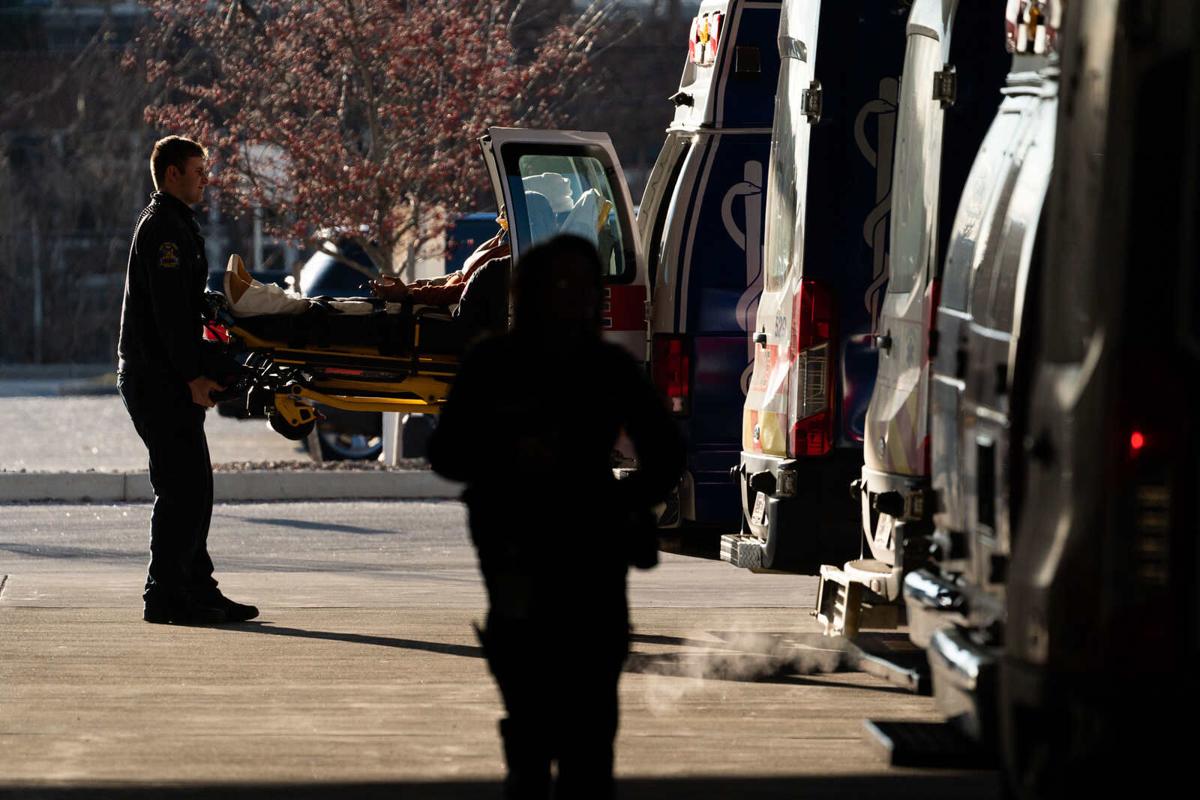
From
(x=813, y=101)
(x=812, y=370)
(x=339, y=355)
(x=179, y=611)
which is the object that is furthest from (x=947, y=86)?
(x=179, y=611)

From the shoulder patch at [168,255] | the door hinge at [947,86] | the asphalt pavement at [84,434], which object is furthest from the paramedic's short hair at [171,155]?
the asphalt pavement at [84,434]

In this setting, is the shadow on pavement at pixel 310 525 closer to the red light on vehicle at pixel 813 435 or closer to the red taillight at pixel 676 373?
the red taillight at pixel 676 373

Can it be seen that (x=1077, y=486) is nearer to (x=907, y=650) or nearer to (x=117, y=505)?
(x=907, y=650)

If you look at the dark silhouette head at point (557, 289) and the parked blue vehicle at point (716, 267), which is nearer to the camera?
the dark silhouette head at point (557, 289)

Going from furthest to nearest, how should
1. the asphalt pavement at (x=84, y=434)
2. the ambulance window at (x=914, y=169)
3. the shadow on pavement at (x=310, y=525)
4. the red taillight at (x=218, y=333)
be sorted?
the asphalt pavement at (x=84, y=434), the shadow on pavement at (x=310, y=525), the red taillight at (x=218, y=333), the ambulance window at (x=914, y=169)

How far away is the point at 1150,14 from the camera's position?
452cm

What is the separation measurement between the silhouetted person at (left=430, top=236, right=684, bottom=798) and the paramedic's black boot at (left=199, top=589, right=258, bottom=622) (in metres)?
4.93

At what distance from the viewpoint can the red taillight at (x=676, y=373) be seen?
997cm

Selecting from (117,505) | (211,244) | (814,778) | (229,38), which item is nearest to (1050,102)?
(814,778)

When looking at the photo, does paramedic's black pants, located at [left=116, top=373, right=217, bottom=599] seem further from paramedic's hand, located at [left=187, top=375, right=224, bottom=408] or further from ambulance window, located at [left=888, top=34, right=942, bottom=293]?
ambulance window, located at [left=888, top=34, right=942, bottom=293]

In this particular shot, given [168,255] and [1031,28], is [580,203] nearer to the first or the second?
[168,255]

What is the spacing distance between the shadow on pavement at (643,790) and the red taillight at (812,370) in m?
2.44

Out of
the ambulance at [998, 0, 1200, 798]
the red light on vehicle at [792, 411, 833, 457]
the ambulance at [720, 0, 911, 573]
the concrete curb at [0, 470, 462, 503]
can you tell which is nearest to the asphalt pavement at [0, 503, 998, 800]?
the ambulance at [720, 0, 911, 573]

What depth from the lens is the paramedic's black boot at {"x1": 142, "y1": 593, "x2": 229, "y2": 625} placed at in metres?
9.60
